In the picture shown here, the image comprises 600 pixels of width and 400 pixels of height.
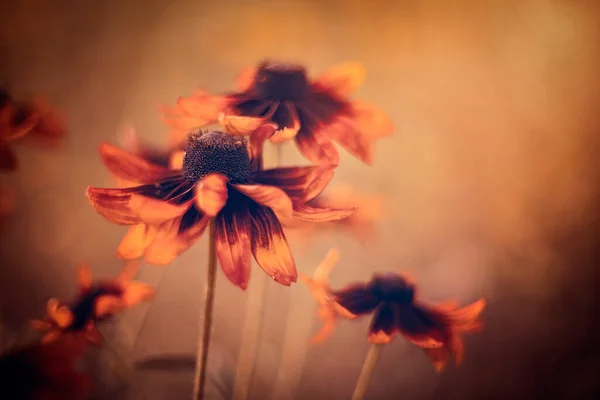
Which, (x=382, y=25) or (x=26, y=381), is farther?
(x=382, y=25)

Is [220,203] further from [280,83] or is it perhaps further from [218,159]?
[280,83]

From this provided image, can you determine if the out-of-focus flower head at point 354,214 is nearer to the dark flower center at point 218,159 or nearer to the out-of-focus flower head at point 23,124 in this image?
the dark flower center at point 218,159

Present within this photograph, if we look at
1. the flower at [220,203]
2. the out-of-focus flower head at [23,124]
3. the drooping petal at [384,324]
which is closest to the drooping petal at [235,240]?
the flower at [220,203]

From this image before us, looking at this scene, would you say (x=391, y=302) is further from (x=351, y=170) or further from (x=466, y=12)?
(x=466, y=12)

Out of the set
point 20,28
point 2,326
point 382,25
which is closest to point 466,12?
point 382,25

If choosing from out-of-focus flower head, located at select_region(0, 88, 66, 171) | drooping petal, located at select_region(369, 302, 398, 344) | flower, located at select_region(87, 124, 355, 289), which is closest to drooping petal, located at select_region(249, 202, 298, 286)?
flower, located at select_region(87, 124, 355, 289)

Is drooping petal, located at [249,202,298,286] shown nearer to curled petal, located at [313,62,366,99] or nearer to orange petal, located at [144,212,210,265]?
orange petal, located at [144,212,210,265]

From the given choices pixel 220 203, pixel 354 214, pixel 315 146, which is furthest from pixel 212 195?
pixel 354 214
